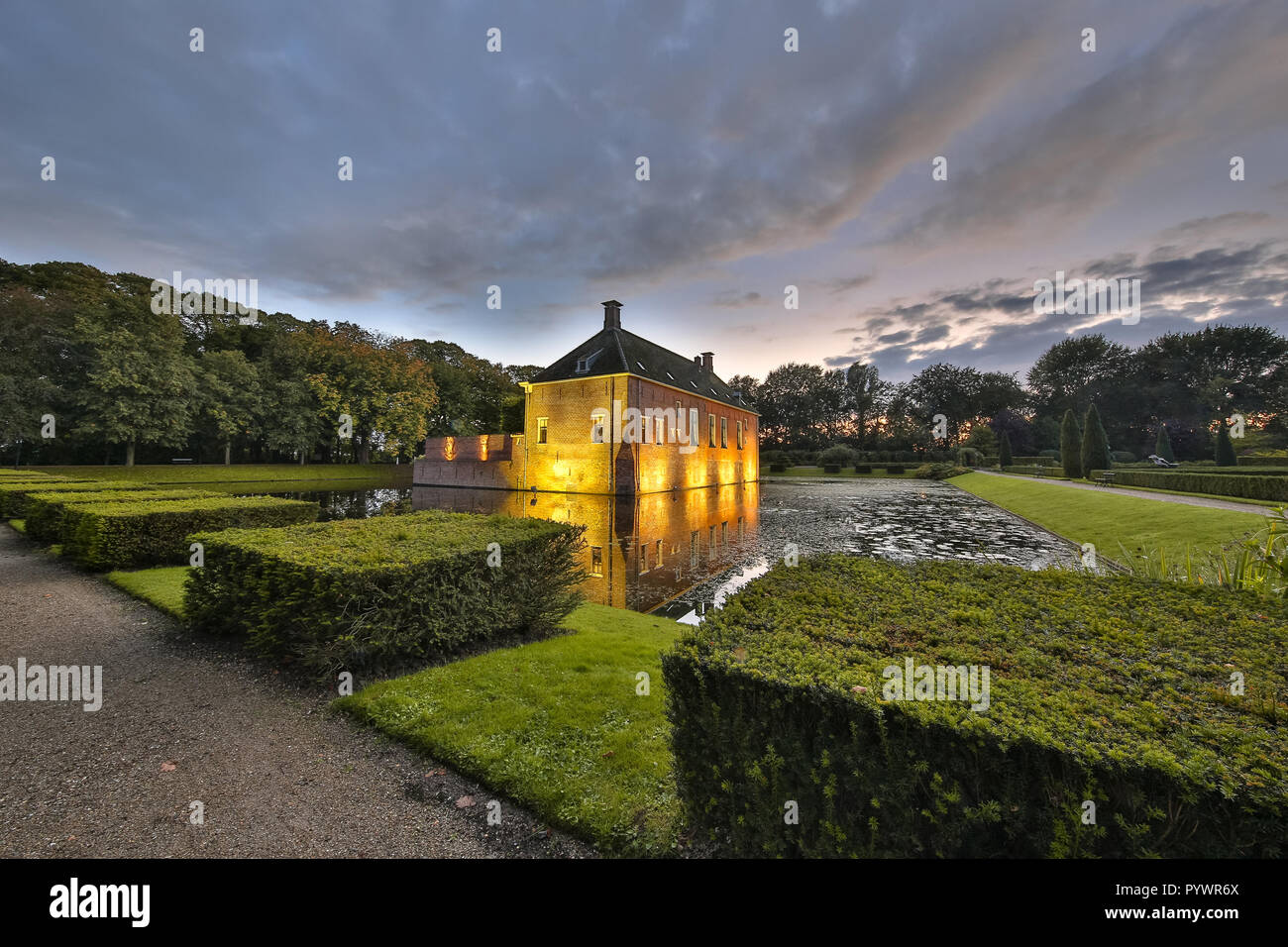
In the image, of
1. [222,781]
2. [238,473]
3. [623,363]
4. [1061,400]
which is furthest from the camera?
[1061,400]

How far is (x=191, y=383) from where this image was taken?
35.9 meters

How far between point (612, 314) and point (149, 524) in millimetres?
26673

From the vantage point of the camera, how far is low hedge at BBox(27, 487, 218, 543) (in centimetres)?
1041

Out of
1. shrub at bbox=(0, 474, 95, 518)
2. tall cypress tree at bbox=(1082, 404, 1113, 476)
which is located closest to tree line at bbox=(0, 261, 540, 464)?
shrub at bbox=(0, 474, 95, 518)

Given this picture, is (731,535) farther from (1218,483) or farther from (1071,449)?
(1071,449)

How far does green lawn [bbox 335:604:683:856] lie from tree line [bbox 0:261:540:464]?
36.1 m

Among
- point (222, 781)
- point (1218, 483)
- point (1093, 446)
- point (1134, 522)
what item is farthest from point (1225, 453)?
point (222, 781)

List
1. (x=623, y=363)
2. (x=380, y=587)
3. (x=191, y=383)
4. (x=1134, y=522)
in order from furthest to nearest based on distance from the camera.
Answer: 1. (x=191, y=383)
2. (x=623, y=363)
3. (x=1134, y=522)
4. (x=380, y=587)

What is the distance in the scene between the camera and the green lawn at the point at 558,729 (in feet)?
9.58

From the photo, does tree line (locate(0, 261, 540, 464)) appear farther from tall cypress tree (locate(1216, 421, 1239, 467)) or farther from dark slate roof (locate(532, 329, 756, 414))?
tall cypress tree (locate(1216, 421, 1239, 467))

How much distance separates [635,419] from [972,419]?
67.7 meters

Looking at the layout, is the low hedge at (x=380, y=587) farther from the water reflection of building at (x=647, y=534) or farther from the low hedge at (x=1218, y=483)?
the low hedge at (x=1218, y=483)

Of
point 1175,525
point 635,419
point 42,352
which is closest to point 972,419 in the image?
point 635,419
